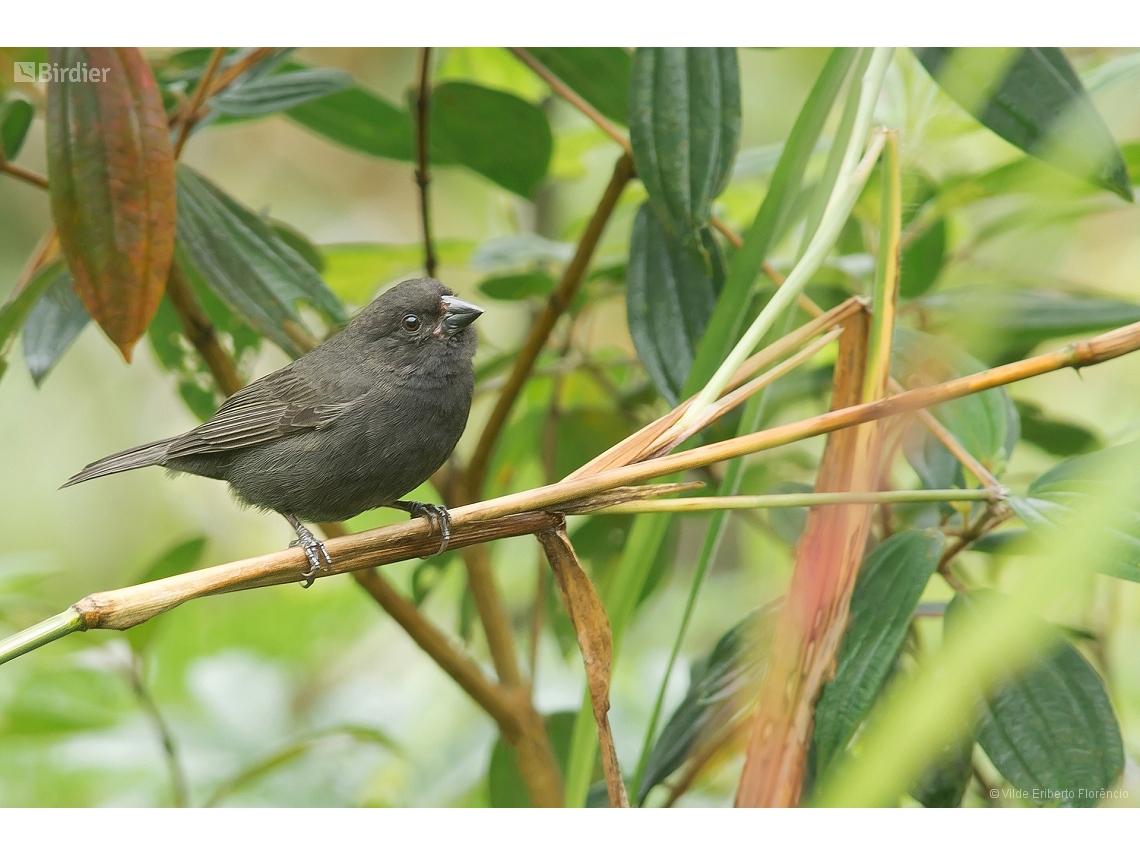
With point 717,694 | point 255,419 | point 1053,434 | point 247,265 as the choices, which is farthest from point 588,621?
point 1053,434

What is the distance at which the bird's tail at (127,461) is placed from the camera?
2064mm

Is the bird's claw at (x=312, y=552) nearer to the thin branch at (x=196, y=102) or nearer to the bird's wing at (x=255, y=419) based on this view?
the bird's wing at (x=255, y=419)

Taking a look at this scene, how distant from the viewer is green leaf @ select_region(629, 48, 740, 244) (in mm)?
1802

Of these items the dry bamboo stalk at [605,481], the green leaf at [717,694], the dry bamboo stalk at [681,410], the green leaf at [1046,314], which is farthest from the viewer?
the green leaf at [1046,314]

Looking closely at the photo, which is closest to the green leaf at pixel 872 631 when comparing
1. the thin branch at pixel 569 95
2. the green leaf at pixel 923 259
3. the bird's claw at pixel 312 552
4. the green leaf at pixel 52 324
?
the bird's claw at pixel 312 552

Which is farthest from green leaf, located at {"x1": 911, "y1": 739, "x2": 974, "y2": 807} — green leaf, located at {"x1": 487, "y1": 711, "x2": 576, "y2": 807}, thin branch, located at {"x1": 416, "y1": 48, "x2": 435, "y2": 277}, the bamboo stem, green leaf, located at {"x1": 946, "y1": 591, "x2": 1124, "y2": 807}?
thin branch, located at {"x1": 416, "y1": 48, "x2": 435, "y2": 277}

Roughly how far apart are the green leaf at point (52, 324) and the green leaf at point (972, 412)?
1.67 meters

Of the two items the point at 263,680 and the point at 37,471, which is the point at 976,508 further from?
the point at 37,471

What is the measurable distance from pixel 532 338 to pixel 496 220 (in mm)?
1424

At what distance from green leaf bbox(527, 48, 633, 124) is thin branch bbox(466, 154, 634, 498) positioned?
0.96 feet

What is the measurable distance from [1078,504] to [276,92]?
178cm

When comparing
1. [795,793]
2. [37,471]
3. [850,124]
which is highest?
[850,124]

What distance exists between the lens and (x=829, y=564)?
4.88 ft

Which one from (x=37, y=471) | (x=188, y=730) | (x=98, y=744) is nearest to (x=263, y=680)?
(x=188, y=730)
